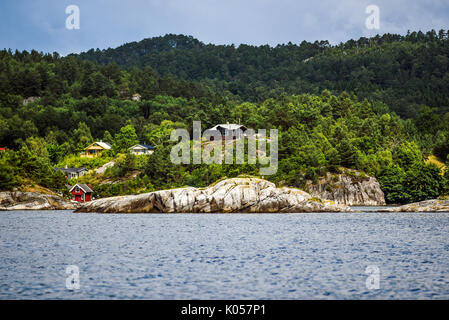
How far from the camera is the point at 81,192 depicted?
315 feet

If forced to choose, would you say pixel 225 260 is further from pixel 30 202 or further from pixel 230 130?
pixel 230 130

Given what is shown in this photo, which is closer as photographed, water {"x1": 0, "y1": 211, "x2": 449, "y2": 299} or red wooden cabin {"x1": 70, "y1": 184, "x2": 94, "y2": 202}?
water {"x1": 0, "y1": 211, "x2": 449, "y2": 299}

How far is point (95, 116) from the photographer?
530 ft

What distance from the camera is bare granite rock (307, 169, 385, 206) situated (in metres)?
96.2

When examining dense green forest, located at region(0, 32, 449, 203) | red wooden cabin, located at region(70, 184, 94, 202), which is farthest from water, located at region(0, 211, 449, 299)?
red wooden cabin, located at region(70, 184, 94, 202)

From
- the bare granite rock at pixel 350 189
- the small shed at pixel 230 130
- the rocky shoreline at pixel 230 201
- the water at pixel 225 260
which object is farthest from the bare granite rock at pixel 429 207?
the small shed at pixel 230 130

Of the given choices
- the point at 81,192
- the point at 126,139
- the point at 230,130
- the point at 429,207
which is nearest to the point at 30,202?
the point at 81,192

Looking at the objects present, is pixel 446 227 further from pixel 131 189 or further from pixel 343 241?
pixel 131 189

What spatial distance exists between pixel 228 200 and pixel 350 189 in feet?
110

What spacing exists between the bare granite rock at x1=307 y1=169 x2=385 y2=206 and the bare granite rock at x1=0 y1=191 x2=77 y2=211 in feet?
144

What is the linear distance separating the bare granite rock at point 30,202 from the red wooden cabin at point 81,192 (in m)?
5.31

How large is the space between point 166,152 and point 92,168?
24.1m

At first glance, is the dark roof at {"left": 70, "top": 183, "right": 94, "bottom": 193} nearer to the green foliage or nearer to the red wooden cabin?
the red wooden cabin

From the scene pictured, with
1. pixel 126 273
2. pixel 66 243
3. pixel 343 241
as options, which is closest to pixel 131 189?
pixel 66 243
